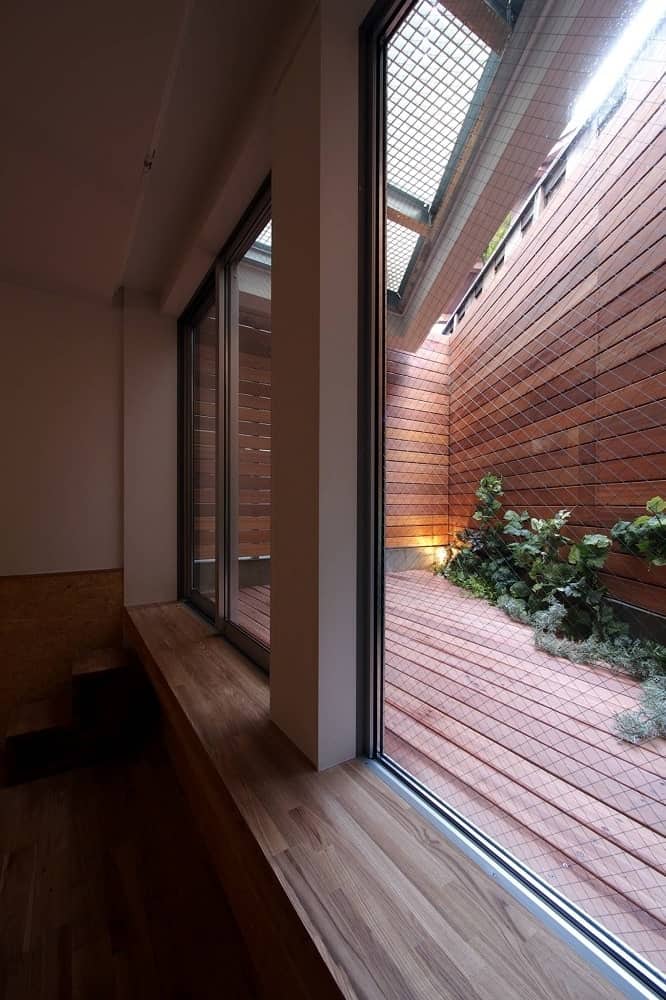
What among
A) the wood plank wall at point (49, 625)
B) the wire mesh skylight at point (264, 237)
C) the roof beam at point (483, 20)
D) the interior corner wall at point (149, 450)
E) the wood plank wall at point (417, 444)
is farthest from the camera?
the interior corner wall at point (149, 450)

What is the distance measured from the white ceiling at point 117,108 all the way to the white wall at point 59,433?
0.51 metres

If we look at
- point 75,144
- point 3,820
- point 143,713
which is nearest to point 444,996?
point 3,820

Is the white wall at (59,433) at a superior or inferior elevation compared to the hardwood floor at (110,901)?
superior

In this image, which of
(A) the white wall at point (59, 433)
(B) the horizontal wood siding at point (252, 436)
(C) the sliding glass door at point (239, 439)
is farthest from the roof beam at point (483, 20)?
(A) the white wall at point (59, 433)

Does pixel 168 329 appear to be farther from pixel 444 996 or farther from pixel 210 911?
pixel 444 996

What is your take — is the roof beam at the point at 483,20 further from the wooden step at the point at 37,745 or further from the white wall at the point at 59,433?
the wooden step at the point at 37,745

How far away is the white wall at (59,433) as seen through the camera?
255 cm

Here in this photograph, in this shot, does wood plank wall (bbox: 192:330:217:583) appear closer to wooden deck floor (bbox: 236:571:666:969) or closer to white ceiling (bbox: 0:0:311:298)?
white ceiling (bbox: 0:0:311:298)

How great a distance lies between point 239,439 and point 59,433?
134 cm

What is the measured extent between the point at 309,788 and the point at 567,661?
2.23ft

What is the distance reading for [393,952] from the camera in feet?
2.11

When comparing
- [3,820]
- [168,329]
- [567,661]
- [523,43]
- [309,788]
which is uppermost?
[168,329]

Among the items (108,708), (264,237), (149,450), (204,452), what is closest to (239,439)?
(204,452)

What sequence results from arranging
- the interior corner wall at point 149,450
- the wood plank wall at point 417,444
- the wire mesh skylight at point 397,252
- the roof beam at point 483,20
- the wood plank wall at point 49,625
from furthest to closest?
1. the interior corner wall at point 149,450
2. the wood plank wall at point 49,625
3. the wire mesh skylight at point 397,252
4. the wood plank wall at point 417,444
5. the roof beam at point 483,20
